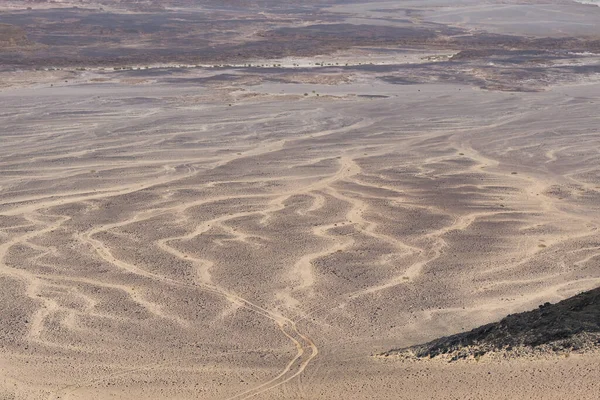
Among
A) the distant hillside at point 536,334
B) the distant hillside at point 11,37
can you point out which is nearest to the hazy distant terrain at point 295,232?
the distant hillside at point 536,334

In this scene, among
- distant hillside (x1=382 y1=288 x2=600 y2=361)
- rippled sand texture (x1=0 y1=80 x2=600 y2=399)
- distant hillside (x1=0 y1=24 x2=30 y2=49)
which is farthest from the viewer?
distant hillside (x1=0 y1=24 x2=30 y2=49)

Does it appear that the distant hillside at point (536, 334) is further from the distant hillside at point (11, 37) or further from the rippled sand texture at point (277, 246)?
the distant hillside at point (11, 37)

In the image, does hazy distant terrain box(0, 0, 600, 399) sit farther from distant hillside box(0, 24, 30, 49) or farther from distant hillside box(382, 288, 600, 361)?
distant hillside box(0, 24, 30, 49)

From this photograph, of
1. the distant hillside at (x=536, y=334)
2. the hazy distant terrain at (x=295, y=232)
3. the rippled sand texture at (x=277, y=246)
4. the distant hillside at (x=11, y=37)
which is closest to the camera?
the distant hillside at (x=536, y=334)

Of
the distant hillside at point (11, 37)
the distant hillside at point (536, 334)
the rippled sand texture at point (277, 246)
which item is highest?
the distant hillside at point (536, 334)

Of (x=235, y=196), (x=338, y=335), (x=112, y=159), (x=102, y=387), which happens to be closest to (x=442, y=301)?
(x=338, y=335)

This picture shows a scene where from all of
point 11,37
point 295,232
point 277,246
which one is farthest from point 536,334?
point 11,37

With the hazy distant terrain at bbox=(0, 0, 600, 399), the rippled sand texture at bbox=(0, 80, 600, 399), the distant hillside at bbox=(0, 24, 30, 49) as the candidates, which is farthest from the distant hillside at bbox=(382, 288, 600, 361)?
the distant hillside at bbox=(0, 24, 30, 49)
